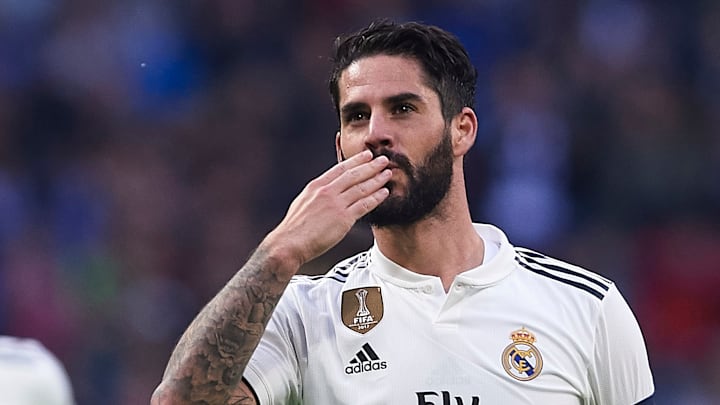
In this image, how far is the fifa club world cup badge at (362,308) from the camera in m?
3.85

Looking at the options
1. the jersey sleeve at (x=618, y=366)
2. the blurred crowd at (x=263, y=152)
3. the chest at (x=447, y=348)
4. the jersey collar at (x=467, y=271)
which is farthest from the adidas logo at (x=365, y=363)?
the blurred crowd at (x=263, y=152)

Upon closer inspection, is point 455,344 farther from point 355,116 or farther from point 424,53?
point 424,53

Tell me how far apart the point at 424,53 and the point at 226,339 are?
1124 millimetres

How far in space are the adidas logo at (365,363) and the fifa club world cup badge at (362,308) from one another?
74mm

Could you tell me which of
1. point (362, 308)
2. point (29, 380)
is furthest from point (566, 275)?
point (29, 380)

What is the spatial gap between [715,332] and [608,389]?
15.9ft

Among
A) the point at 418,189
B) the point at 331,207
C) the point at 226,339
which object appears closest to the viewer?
the point at 226,339

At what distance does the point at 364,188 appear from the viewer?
3652 mm

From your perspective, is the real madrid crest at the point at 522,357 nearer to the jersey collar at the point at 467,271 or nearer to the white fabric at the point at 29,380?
the jersey collar at the point at 467,271

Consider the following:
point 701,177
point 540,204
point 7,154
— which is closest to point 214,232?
point 7,154

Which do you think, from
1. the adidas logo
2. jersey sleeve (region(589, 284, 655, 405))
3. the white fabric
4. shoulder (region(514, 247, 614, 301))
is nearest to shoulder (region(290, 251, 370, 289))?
the adidas logo

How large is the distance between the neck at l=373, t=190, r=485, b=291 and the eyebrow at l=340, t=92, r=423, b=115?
14.4 inches

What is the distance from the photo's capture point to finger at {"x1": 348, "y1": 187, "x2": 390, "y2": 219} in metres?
3.62

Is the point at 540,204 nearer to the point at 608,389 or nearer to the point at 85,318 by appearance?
the point at 85,318
